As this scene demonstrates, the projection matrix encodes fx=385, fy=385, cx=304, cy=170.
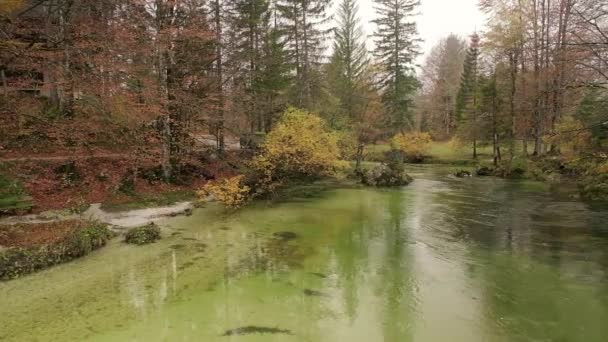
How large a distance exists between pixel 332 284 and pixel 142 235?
19.9ft

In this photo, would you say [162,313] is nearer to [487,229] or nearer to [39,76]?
[487,229]

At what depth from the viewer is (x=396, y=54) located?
122 feet

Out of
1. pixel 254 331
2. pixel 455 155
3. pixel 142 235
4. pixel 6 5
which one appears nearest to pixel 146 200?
pixel 142 235

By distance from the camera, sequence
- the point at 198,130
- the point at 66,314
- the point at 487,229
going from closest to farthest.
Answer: the point at 66,314 → the point at 487,229 → the point at 198,130

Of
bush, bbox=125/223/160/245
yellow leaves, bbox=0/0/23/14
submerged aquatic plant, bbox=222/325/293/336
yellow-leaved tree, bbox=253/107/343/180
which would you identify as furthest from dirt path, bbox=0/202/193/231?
submerged aquatic plant, bbox=222/325/293/336

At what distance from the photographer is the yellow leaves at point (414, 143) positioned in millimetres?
35634

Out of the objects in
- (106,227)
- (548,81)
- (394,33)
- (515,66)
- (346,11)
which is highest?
(346,11)

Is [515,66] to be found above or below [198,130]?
above

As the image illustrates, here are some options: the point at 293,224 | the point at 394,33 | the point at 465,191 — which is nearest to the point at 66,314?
the point at 293,224

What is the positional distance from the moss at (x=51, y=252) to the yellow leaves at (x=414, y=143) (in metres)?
28.7

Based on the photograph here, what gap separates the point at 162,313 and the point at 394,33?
119 feet

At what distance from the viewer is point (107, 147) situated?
17.5 metres

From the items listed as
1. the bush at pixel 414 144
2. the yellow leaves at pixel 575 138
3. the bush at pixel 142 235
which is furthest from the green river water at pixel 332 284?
the bush at pixel 414 144

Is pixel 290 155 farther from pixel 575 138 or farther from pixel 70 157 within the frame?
pixel 575 138
